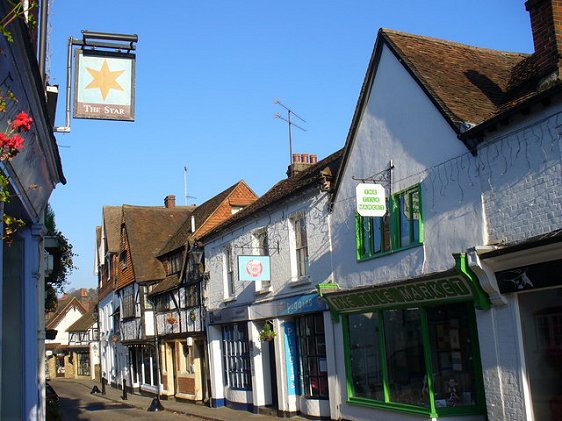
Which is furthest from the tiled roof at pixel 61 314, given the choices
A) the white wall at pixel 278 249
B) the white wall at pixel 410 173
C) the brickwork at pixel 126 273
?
the white wall at pixel 410 173

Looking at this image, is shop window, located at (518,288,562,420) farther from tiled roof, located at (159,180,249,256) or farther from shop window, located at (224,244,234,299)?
tiled roof, located at (159,180,249,256)

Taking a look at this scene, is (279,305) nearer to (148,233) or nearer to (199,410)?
(199,410)

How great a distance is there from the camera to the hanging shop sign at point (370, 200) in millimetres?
13414

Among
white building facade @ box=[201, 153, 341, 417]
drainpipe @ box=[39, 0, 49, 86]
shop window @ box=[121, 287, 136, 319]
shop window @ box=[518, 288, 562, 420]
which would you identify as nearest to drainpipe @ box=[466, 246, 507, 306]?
shop window @ box=[518, 288, 562, 420]

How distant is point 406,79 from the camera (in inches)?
536

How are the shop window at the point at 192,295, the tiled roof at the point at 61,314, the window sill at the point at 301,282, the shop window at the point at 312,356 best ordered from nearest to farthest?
1. the shop window at the point at 312,356
2. the window sill at the point at 301,282
3. the shop window at the point at 192,295
4. the tiled roof at the point at 61,314

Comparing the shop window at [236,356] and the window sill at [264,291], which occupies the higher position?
the window sill at [264,291]

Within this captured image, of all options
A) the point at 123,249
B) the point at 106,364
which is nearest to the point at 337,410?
the point at 123,249

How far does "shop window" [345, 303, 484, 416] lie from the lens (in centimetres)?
1251

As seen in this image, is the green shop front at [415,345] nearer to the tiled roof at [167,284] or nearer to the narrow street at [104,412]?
the narrow street at [104,412]

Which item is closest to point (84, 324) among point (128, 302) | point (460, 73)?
point (128, 302)

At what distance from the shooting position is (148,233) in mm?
37000

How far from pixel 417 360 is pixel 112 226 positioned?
114ft

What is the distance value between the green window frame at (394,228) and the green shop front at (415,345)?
868 mm
